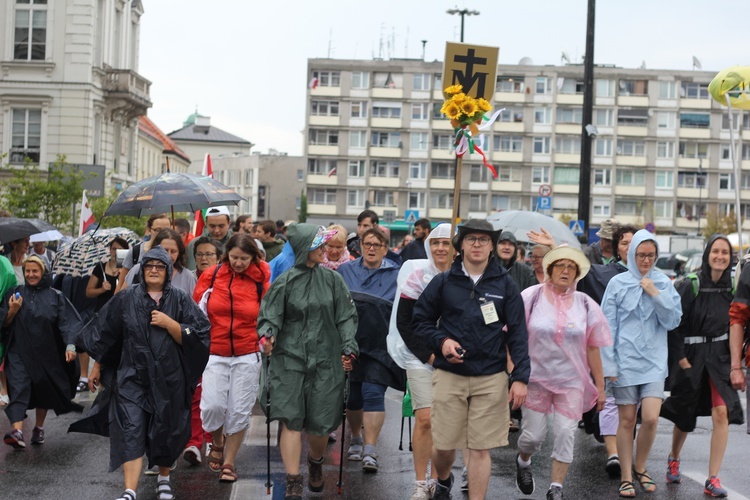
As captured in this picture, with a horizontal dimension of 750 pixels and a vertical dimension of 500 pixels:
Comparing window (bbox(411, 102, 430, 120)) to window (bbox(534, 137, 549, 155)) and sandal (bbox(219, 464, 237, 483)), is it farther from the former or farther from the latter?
sandal (bbox(219, 464, 237, 483))

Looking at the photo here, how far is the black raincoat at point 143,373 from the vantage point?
25.8 ft

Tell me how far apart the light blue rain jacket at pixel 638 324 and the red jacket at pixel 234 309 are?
2613 millimetres

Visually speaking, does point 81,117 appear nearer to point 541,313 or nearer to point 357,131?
point 541,313

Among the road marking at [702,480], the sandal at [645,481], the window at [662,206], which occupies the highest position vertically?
the window at [662,206]

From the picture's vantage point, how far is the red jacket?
889 centimetres

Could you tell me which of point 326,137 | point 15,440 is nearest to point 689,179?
point 326,137

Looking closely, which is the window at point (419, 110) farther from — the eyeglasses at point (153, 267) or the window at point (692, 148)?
the eyeglasses at point (153, 267)

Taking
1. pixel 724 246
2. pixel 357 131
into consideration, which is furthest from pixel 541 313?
pixel 357 131

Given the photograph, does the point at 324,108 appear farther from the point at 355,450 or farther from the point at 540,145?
the point at 355,450

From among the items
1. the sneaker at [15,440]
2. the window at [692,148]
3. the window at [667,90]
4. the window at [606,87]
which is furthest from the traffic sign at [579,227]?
the window at [692,148]

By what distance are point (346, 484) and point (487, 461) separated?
156 cm

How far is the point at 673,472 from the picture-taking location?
9055 millimetres

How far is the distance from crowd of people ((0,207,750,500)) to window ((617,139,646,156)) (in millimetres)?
91875

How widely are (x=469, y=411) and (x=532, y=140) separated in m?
92.6
